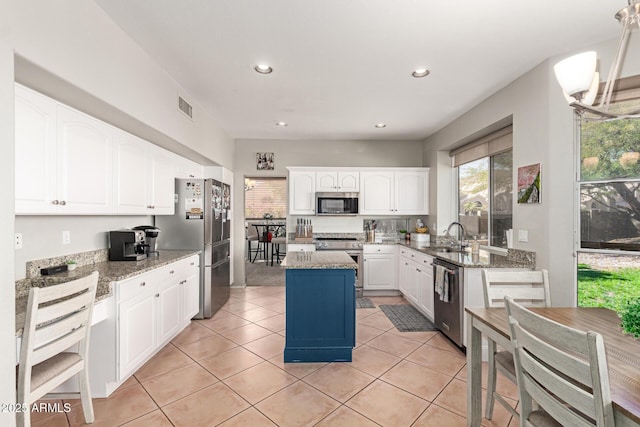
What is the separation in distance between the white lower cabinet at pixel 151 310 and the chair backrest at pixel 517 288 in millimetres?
2623

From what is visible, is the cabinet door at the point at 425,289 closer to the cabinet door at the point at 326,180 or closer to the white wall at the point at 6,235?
the cabinet door at the point at 326,180

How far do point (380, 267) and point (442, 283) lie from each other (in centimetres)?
168

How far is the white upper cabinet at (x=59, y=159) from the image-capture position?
1685mm

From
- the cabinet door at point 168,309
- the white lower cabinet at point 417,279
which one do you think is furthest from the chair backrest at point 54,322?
the white lower cabinet at point 417,279

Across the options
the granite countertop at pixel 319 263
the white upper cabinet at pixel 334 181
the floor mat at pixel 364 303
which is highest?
the white upper cabinet at pixel 334 181

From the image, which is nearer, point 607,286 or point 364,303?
point 607,286

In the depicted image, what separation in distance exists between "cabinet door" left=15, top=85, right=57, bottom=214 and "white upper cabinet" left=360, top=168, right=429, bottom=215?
13.4 ft

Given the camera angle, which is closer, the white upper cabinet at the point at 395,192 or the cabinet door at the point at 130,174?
the cabinet door at the point at 130,174

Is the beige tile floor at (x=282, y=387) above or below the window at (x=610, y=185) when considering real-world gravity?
below

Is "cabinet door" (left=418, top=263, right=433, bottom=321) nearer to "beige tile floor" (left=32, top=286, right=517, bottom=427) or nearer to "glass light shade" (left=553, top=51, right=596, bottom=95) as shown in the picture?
"beige tile floor" (left=32, top=286, right=517, bottom=427)

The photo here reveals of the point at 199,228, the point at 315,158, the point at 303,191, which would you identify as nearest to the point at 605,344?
the point at 199,228

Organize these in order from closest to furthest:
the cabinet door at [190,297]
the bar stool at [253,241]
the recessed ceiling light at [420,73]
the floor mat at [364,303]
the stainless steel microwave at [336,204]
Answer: the recessed ceiling light at [420,73] → the cabinet door at [190,297] → the floor mat at [364,303] → the stainless steel microwave at [336,204] → the bar stool at [253,241]

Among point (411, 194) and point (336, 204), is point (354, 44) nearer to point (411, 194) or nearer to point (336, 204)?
point (336, 204)

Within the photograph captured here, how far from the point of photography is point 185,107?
3.24m
